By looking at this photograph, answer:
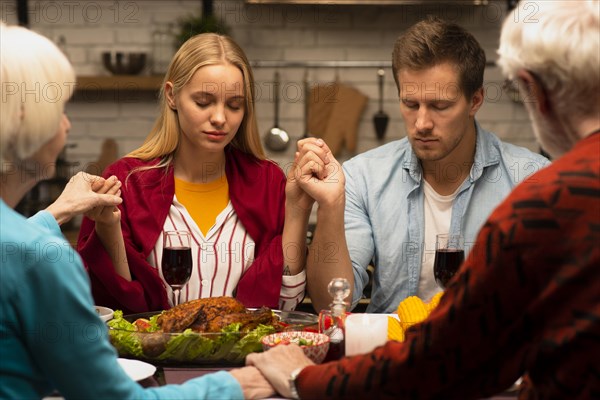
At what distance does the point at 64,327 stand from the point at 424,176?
1628 mm

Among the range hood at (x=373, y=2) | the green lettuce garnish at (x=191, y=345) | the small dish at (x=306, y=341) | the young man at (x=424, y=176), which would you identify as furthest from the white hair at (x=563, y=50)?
the range hood at (x=373, y=2)

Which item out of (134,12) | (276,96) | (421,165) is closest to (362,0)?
(276,96)

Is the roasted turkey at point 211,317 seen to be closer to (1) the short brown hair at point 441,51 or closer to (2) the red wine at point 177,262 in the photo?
(2) the red wine at point 177,262

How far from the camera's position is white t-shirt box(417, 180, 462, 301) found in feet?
8.21

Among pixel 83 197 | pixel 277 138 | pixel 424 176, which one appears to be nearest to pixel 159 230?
pixel 83 197

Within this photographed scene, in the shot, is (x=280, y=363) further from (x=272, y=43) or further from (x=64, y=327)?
(x=272, y=43)

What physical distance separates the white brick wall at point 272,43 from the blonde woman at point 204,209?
2.02m

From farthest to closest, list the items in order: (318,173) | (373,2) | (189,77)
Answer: (373,2), (189,77), (318,173)

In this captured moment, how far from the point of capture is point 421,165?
261 cm

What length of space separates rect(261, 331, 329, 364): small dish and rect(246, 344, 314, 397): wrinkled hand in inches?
1.3

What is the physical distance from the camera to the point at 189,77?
2395 mm

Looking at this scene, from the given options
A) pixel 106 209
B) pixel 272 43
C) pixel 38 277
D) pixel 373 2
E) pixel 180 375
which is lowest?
pixel 180 375

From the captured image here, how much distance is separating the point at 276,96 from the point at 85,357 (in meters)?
3.36

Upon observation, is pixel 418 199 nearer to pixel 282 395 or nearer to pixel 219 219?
pixel 219 219
